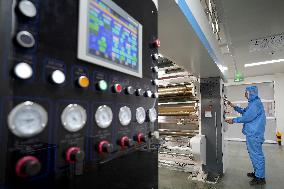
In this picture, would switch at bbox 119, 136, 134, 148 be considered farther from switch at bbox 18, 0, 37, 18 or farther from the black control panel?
switch at bbox 18, 0, 37, 18

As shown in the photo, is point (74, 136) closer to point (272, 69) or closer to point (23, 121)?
point (23, 121)

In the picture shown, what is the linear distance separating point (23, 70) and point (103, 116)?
300mm

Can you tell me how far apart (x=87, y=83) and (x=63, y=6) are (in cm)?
23

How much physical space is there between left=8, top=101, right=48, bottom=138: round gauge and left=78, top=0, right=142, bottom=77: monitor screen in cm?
21

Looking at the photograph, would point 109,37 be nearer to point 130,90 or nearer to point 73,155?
point 130,90

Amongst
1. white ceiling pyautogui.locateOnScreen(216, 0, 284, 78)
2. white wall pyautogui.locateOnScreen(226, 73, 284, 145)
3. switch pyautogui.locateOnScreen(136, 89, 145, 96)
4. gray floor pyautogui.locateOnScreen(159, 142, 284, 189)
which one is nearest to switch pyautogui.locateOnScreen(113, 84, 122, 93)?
switch pyautogui.locateOnScreen(136, 89, 145, 96)

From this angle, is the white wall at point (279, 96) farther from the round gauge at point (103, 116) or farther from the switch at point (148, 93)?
the round gauge at point (103, 116)

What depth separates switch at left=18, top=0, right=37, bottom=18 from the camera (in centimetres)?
44

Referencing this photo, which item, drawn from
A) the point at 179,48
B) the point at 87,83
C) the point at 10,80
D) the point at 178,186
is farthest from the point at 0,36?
the point at 178,186

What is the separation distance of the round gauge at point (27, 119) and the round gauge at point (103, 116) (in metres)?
0.19

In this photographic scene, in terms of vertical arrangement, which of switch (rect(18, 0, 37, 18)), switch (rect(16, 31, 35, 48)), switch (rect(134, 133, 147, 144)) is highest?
switch (rect(18, 0, 37, 18))

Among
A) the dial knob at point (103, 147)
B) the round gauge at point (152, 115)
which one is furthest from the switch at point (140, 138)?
the dial knob at point (103, 147)

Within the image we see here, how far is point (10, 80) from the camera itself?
0.42 meters

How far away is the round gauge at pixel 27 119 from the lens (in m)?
0.42
